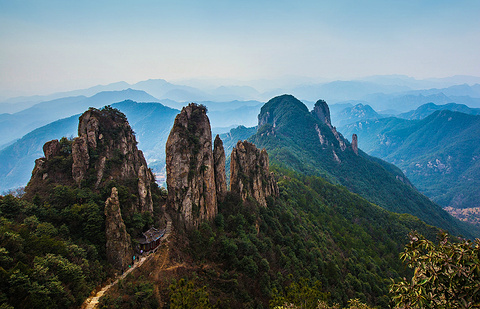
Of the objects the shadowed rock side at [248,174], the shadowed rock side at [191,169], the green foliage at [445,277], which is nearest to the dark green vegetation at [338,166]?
the shadowed rock side at [248,174]

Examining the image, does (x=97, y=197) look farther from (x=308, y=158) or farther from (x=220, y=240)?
(x=308, y=158)

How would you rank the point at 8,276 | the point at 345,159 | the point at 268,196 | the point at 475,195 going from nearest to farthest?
1. the point at 8,276
2. the point at 268,196
3. the point at 345,159
4. the point at 475,195

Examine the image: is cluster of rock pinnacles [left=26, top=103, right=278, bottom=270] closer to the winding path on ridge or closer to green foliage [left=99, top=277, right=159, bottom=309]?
the winding path on ridge

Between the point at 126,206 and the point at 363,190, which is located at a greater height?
the point at 126,206

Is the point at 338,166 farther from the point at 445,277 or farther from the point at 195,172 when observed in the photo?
the point at 445,277

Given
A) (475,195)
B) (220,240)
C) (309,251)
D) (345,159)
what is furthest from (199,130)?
(475,195)

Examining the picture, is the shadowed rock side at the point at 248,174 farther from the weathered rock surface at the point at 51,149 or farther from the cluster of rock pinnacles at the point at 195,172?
the weathered rock surface at the point at 51,149

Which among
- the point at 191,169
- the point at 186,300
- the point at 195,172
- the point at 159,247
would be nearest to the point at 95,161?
the point at 191,169
